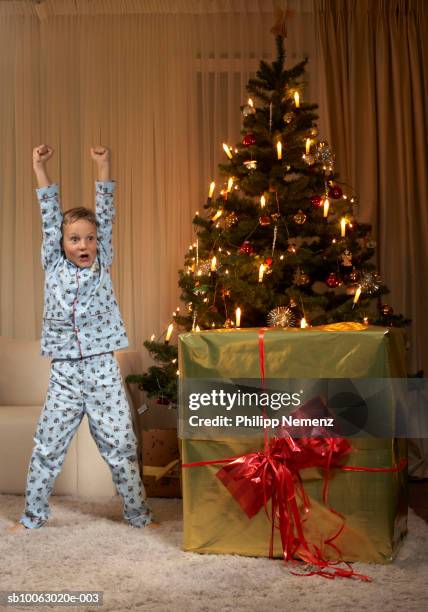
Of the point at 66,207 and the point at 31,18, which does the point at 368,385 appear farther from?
the point at 31,18

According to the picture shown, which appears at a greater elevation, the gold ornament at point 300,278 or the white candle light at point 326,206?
the white candle light at point 326,206

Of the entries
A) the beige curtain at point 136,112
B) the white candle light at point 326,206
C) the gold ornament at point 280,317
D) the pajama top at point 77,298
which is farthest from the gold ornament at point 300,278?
the beige curtain at point 136,112

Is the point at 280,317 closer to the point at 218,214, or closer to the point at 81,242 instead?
the point at 218,214

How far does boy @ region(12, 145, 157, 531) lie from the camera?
2.62 metres

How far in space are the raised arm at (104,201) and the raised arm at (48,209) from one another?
0.14m

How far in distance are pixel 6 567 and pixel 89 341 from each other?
792 millimetres

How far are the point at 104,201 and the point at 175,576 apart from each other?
130 centimetres

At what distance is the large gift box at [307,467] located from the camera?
2.09 meters

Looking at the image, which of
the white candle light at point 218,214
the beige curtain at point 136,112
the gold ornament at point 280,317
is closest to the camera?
the gold ornament at point 280,317

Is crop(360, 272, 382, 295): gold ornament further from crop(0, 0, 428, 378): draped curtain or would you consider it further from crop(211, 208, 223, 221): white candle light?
crop(0, 0, 428, 378): draped curtain

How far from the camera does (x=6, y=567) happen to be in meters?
2.16

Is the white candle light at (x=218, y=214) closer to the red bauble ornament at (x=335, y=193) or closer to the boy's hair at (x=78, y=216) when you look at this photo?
the red bauble ornament at (x=335, y=193)

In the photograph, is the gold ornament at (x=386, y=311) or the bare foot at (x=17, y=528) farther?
the gold ornament at (x=386, y=311)

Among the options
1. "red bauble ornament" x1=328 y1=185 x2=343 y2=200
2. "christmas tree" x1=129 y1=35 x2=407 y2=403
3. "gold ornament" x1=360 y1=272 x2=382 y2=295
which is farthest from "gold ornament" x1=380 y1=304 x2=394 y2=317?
"red bauble ornament" x1=328 y1=185 x2=343 y2=200
